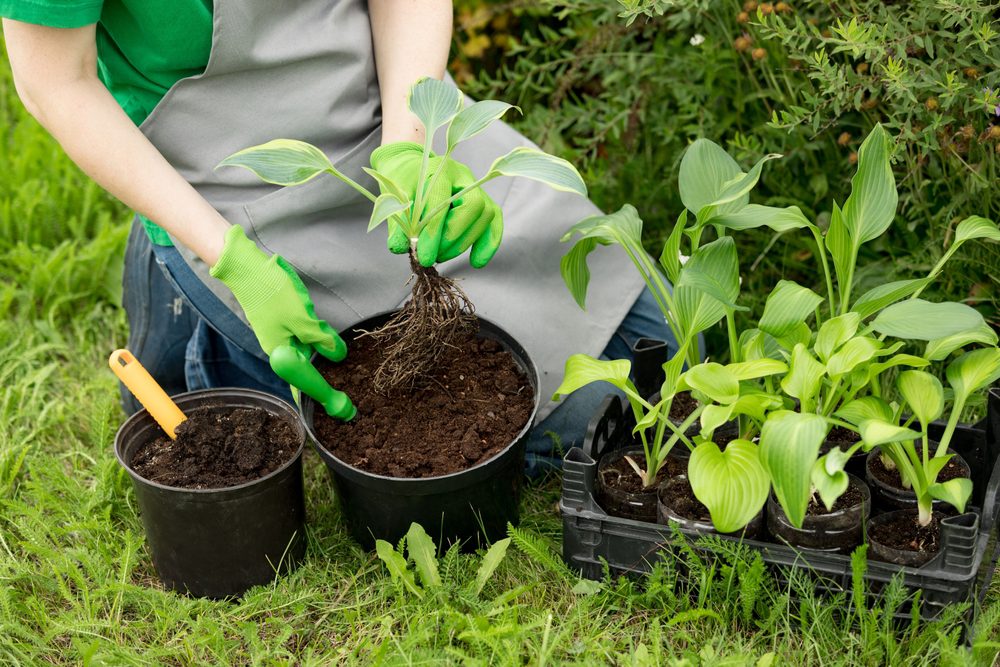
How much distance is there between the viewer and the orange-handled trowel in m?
1.47

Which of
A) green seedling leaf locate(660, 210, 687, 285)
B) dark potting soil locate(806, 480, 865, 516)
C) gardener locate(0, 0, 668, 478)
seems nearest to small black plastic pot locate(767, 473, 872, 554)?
dark potting soil locate(806, 480, 865, 516)

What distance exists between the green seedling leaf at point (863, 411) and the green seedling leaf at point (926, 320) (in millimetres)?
99

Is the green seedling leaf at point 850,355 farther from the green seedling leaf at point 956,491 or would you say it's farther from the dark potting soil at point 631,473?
the dark potting soil at point 631,473

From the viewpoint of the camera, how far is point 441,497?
54.6 inches

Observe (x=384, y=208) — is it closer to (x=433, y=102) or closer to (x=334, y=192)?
(x=433, y=102)

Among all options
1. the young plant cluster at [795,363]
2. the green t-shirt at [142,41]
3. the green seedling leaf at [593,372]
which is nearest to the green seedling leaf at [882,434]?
the young plant cluster at [795,363]

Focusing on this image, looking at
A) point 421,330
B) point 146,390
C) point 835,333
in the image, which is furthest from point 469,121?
point 146,390

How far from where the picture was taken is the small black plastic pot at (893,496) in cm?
133

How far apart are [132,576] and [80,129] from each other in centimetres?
68

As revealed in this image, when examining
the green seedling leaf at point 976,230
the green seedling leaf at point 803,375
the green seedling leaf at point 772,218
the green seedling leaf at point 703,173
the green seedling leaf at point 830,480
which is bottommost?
the green seedling leaf at point 830,480

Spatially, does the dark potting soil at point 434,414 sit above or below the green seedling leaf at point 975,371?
above

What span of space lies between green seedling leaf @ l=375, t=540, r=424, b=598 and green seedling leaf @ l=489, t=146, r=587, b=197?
0.55 m

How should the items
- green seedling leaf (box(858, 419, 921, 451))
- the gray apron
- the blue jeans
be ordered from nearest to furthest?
green seedling leaf (box(858, 419, 921, 451)) < the gray apron < the blue jeans

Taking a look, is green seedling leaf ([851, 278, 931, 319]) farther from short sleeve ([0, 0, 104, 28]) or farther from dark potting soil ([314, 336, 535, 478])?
short sleeve ([0, 0, 104, 28])
